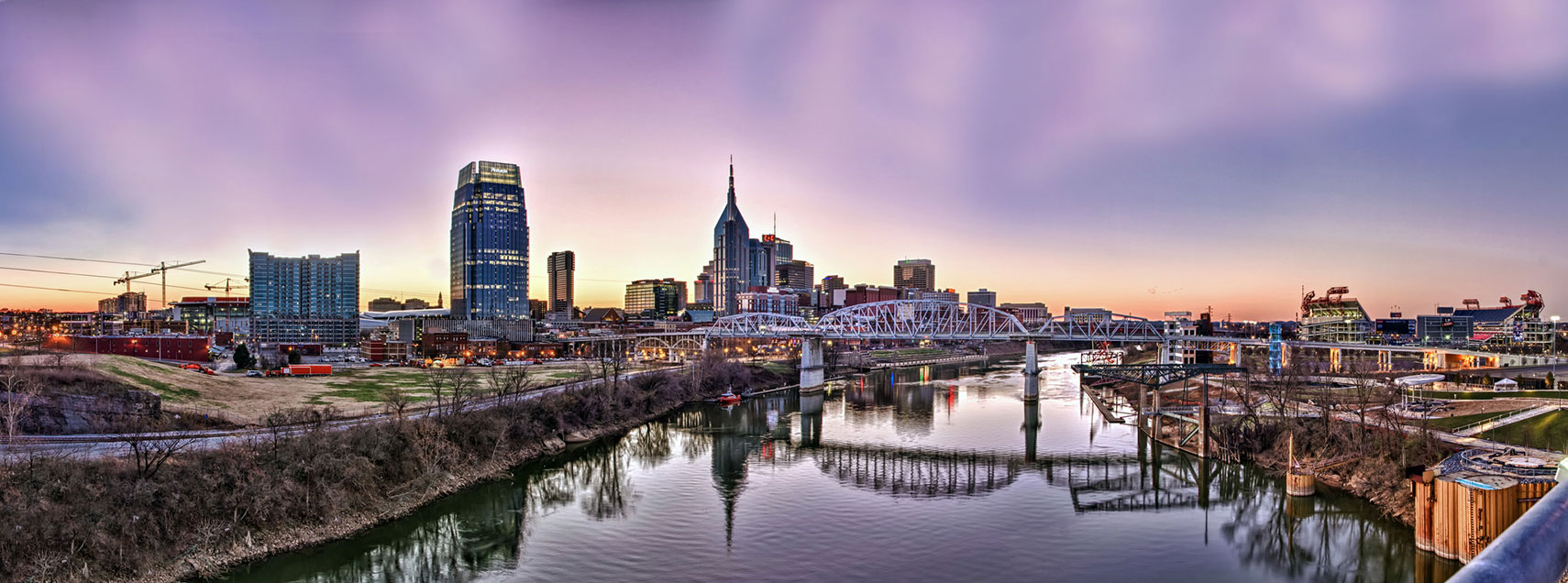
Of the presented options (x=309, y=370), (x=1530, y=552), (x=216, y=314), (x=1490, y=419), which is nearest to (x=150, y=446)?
(x=1530, y=552)

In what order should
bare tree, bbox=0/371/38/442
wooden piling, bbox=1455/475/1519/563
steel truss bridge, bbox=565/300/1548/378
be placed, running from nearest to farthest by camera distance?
wooden piling, bbox=1455/475/1519/563
bare tree, bbox=0/371/38/442
steel truss bridge, bbox=565/300/1548/378

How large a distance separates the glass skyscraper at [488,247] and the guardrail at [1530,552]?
203 metres

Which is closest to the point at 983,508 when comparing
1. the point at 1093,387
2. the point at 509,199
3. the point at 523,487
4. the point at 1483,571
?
the point at 523,487

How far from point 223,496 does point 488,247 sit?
588 feet

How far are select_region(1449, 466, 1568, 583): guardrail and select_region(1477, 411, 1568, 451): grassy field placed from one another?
128 ft

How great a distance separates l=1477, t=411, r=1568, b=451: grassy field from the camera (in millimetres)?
31922

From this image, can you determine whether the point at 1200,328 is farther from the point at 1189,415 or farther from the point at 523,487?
the point at 523,487

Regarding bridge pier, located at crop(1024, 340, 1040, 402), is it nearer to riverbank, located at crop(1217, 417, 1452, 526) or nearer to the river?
the river

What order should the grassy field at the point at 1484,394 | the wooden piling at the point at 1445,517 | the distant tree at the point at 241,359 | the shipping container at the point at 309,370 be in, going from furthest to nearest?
the distant tree at the point at 241,359, the shipping container at the point at 309,370, the grassy field at the point at 1484,394, the wooden piling at the point at 1445,517

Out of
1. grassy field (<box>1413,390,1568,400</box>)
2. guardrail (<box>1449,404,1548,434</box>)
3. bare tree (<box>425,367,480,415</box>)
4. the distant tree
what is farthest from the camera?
the distant tree

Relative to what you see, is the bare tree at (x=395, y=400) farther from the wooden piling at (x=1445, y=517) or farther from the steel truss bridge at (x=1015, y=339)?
the steel truss bridge at (x=1015, y=339)

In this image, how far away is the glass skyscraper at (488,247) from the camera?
19475cm

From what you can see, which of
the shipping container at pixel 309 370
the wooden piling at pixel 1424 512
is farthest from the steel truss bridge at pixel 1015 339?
the wooden piling at pixel 1424 512

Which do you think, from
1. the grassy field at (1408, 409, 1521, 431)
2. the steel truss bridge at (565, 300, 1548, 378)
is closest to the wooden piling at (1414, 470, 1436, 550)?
the grassy field at (1408, 409, 1521, 431)
